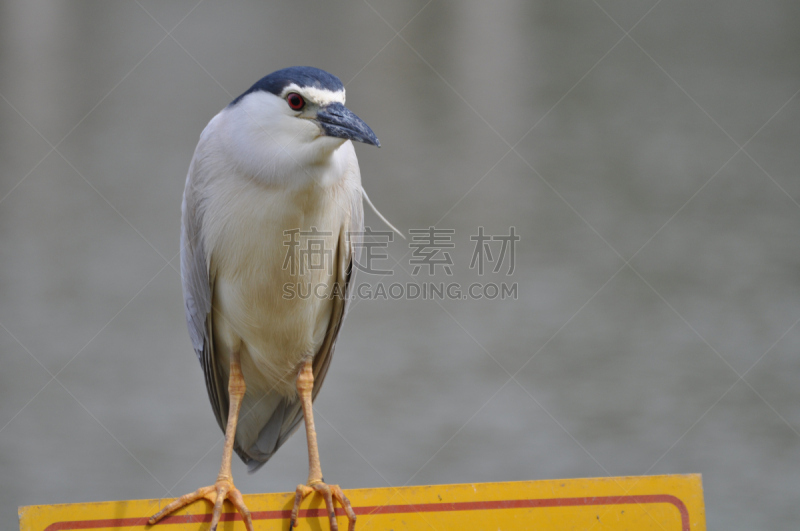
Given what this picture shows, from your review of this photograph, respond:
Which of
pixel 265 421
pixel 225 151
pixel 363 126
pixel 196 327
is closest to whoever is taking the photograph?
pixel 363 126

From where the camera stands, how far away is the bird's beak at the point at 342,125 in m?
1.34

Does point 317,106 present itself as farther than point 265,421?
No

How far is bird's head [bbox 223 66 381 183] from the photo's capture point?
53.5 inches

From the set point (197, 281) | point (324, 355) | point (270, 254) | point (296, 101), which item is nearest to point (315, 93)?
point (296, 101)

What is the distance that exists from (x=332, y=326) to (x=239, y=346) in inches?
9.8

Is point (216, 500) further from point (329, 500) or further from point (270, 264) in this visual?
point (270, 264)

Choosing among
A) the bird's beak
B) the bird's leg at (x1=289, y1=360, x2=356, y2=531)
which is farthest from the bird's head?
the bird's leg at (x1=289, y1=360, x2=356, y2=531)

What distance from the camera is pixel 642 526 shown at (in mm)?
1243

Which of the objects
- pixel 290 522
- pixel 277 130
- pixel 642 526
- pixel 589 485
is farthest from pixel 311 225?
pixel 642 526

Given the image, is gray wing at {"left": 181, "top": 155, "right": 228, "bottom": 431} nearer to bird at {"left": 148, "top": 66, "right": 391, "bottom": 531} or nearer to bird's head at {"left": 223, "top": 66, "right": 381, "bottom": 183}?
bird at {"left": 148, "top": 66, "right": 391, "bottom": 531}

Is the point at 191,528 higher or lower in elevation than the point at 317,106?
lower

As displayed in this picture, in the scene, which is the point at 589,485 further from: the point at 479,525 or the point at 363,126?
the point at 363,126

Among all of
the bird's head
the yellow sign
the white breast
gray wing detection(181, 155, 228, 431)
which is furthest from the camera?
gray wing detection(181, 155, 228, 431)

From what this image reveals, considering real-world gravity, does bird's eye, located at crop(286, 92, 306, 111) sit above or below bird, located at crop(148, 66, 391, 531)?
above
